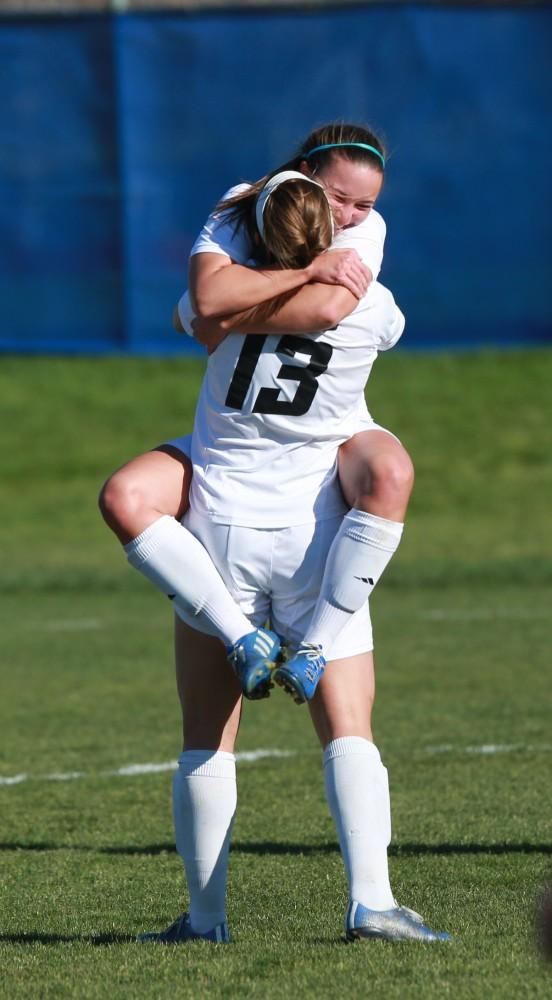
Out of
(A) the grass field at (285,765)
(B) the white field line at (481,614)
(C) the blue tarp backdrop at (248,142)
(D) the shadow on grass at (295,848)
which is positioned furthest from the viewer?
(C) the blue tarp backdrop at (248,142)

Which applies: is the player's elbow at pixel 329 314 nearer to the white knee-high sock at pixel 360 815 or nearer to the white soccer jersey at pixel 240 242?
the white soccer jersey at pixel 240 242

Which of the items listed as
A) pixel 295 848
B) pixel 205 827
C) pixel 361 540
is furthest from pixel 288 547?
pixel 295 848

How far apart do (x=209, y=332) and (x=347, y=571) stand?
613 mm

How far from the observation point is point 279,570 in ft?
12.3

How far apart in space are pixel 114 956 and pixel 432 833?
1.75 meters

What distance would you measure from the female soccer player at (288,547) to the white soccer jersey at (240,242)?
84 mm

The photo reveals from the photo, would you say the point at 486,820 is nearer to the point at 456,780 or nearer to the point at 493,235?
the point at 456,780

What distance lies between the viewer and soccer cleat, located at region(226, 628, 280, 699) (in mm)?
3500

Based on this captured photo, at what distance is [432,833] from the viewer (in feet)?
17.3

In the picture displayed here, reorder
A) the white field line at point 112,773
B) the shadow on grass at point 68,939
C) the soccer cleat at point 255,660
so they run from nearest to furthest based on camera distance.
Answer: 1. the soccer cleat at point 255,660
2. the shadow on grass at point 68,939
3. the white field line at point 112,773

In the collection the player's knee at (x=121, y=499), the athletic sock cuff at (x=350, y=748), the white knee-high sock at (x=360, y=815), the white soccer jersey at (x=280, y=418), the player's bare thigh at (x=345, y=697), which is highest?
the white soccer jersey at (x=280, y=418)

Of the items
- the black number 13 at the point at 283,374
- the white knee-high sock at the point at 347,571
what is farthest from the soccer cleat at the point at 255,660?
the black number 13 at the point at 283,374

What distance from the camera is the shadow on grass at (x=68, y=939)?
156 inches

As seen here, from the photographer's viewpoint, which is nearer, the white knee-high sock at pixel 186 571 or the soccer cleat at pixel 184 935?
the white knee-high sock at pixel 186 571
